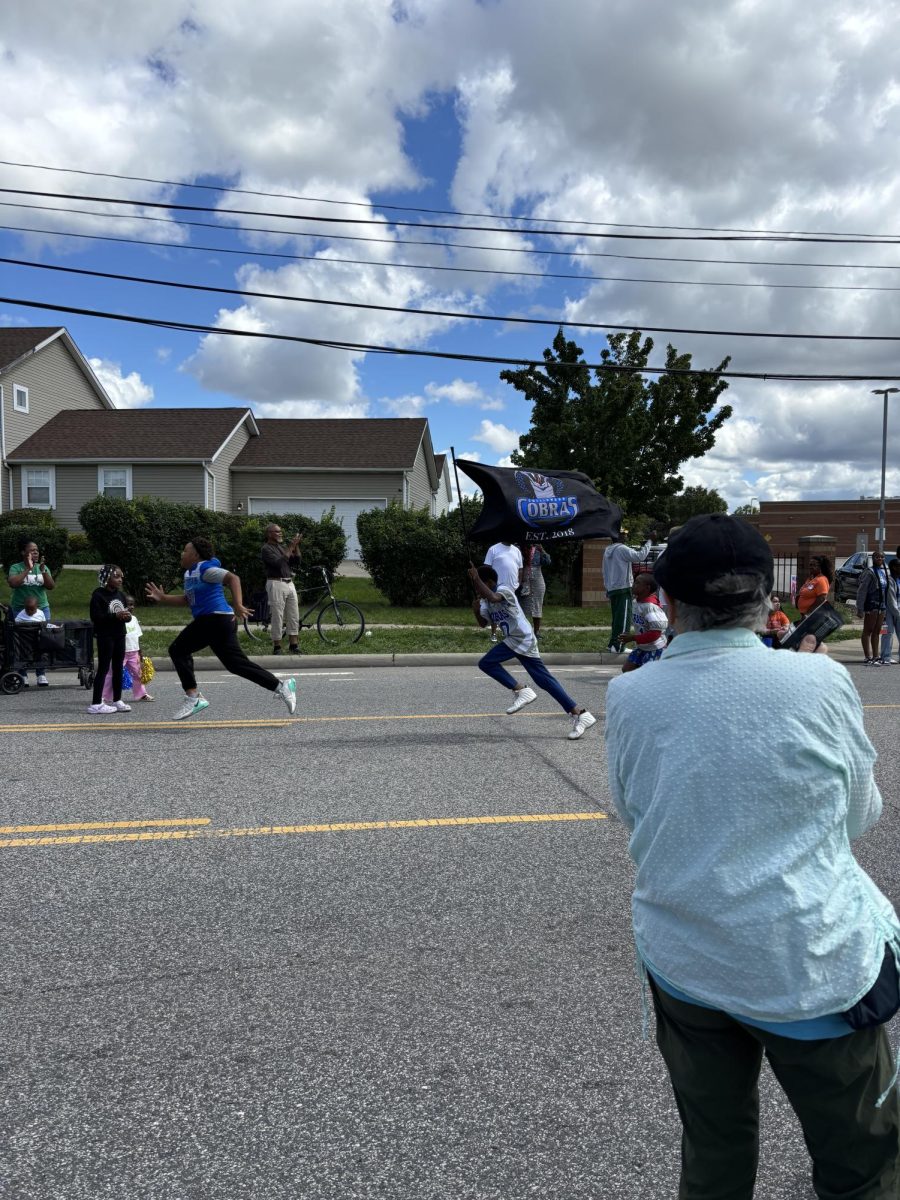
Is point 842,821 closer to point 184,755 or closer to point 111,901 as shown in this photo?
point 111,901

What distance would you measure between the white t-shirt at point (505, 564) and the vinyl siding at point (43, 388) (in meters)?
28.4

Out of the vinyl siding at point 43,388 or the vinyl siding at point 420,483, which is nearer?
the vinyl siding at point 43,388

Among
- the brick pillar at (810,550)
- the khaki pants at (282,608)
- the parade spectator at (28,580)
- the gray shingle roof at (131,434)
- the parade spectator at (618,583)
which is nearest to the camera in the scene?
the parade spectator at (28,580)

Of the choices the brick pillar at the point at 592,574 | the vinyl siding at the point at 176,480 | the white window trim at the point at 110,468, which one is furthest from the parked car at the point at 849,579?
the white window trim at the point at 110,468

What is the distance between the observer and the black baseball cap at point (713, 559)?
1.80m

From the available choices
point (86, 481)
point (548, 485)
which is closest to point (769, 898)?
point (548, 485)

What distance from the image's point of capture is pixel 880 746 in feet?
24.9

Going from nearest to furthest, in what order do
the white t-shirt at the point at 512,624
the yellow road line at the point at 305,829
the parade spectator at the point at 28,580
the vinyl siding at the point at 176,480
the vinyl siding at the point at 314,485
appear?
1. the yellow road line at the point at 305,829
2. the white t-shirt at the point at 512,624
3. the parade spectator at the point at 28,580
4. the vinyl siding at the point at 176,480
5. the vinyl siding at the point at 314,485

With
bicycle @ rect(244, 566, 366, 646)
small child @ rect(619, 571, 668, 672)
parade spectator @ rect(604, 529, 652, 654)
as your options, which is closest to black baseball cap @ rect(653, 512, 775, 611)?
small child @ rect(619, 571, 668, 672)

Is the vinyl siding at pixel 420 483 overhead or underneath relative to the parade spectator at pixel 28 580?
overhead

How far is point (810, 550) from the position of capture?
23906 mm

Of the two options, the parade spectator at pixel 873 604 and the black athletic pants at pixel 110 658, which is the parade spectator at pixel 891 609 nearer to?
the parade spectator at pixel 873 604

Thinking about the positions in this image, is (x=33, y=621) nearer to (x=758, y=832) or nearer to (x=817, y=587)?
(x=817, y=587)

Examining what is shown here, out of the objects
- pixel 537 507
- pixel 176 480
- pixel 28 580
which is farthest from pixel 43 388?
pixel 537 507
